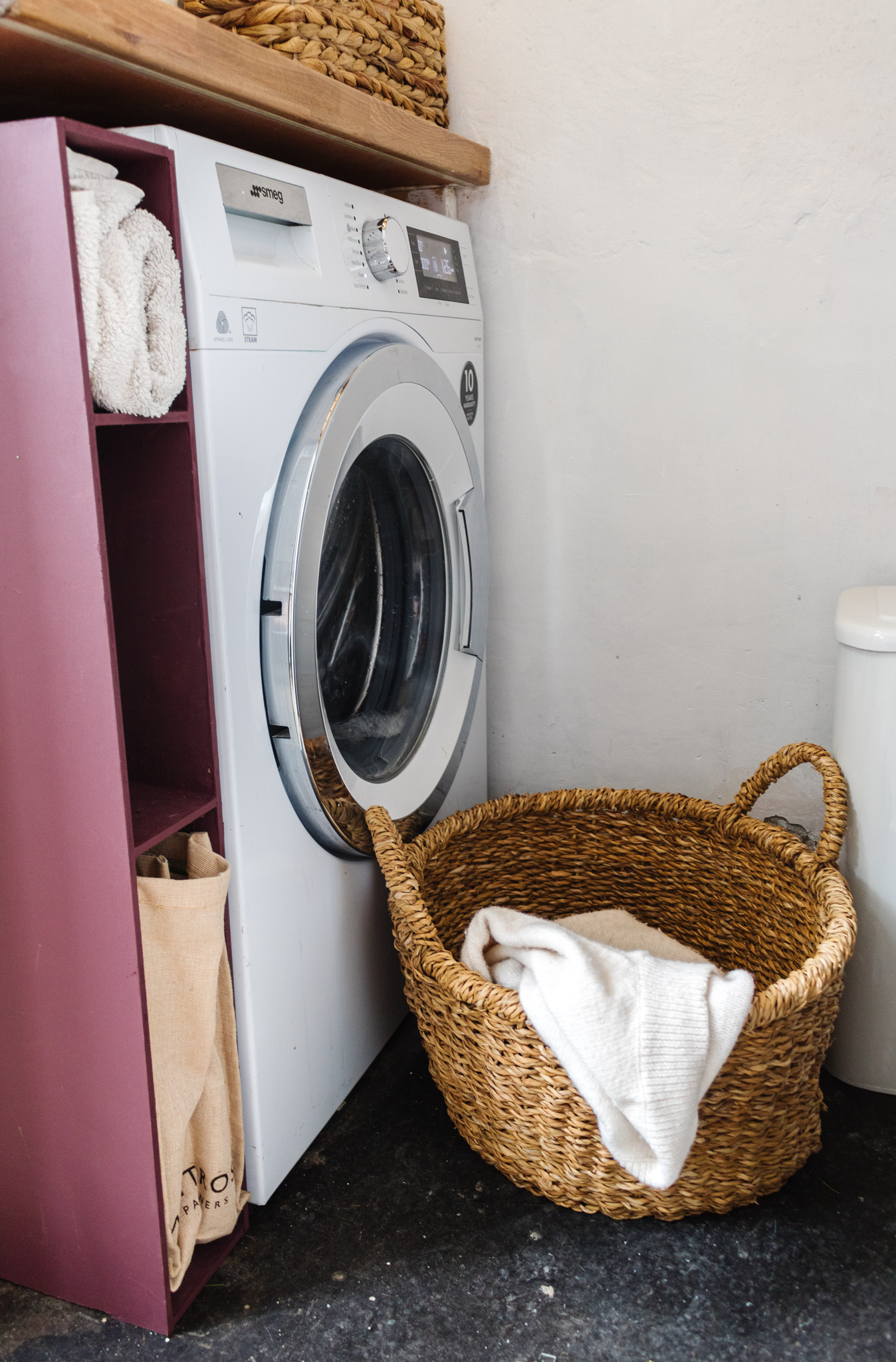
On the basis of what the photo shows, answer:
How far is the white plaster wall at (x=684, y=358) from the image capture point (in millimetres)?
1496

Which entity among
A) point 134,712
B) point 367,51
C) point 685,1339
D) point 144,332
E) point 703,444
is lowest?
point 685,1339

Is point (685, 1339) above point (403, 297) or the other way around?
the other way around

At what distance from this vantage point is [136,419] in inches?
37.1

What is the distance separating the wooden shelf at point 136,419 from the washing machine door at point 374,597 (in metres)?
0.16

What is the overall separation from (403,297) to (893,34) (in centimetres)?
75

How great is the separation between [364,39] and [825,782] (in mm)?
1122

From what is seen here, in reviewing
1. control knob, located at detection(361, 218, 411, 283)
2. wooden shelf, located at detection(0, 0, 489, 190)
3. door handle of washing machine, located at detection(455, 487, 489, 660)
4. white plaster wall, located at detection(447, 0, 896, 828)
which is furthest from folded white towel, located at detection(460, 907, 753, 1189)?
wooden shelf, located at detection(0, 0, 489, 190)

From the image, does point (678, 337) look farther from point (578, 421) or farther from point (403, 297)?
point (403, 297)

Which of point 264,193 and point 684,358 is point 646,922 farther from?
point 264,193

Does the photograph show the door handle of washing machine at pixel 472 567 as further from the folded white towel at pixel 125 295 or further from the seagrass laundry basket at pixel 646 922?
the folded white towel at pixel 125 295

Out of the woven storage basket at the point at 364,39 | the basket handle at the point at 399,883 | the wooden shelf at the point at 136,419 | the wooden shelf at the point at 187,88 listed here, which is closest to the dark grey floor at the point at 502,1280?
the basket handle at the point at 399,883

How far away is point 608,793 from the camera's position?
5.30 feet

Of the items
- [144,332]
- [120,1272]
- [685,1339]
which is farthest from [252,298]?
[685,1339]

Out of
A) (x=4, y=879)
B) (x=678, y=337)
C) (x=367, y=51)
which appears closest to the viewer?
(x=4, y=879)
